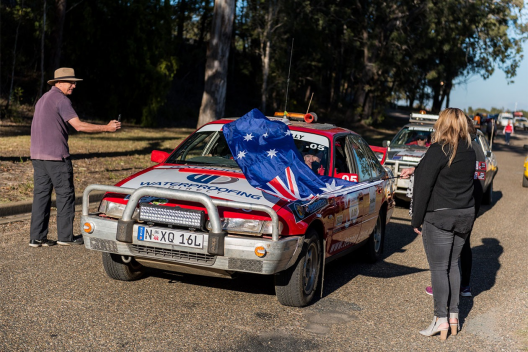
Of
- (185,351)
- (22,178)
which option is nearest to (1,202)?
(22,178)

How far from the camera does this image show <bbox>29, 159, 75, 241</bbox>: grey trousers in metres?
7.71

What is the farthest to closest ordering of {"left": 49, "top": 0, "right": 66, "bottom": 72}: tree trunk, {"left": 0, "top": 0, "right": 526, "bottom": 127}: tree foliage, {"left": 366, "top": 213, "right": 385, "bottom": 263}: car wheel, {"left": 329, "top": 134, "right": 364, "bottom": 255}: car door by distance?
{"left": 0, "top": 0, "right": 526, "bottom": 127}: tree foliage < {"left": 49, "top": 0, "right": 66, "bottom": 72}: tree trunk < {"left": 366, "top": 213, "right": 385, "bottom": 263}: car wheel < {"left": 329, "top": 134, "right": 364, "bottom": 255}: car door

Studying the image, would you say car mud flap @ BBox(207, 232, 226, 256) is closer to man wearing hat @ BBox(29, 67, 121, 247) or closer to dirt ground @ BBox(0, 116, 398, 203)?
man wearing hat @ BBox(29, 67, 121, 247)

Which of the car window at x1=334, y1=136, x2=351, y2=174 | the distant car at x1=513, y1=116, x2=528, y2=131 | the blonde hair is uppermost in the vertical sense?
the blonde hair

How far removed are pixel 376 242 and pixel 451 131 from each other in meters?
3.19

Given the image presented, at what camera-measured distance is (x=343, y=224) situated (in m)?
6.80

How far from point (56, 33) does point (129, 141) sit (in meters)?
5.99

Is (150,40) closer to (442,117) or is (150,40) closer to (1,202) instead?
(1,202)

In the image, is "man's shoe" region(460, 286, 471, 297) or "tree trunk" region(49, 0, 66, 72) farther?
"tree trunk" region(49, 0, 66, 72)

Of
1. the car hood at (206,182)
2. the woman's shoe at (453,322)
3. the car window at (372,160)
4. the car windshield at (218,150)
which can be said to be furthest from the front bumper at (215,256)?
the car window at (372,160)

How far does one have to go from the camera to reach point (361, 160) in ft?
26.0

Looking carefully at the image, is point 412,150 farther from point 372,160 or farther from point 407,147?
point 372,160

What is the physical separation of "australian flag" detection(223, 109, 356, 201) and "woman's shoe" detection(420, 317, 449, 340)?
1.49 metres

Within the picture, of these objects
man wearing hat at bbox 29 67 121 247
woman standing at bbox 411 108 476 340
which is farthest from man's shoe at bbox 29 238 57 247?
woman standing at bbox 411 108 476 340
